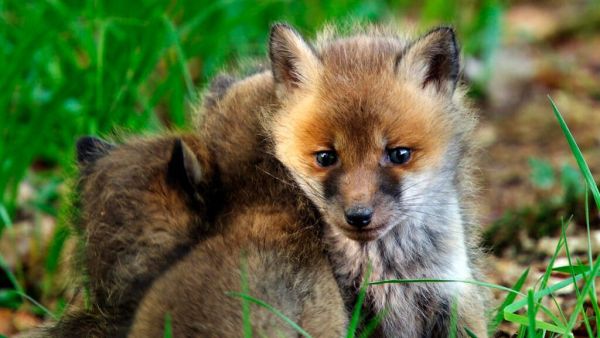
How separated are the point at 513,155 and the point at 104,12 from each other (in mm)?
3376

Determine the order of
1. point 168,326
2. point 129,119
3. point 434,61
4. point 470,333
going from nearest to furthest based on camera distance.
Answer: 1. point 168,326
2. point 470,333
3. point 434,61
4. point 129,119

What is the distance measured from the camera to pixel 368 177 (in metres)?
4.07

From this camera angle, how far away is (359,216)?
156 inches

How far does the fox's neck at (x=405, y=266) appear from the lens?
168 inches

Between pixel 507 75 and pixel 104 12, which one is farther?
pixel 507 75

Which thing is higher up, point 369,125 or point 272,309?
point 369,125

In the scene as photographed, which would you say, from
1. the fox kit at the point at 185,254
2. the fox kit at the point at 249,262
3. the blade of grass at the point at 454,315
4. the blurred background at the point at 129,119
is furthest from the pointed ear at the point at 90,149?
the blade of grass at the point at 454,315

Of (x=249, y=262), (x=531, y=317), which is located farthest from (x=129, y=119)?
(x=531, y=317)

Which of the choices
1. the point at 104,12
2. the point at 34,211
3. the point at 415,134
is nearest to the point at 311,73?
the point at 415,134

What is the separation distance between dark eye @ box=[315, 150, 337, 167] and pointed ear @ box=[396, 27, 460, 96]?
470mm

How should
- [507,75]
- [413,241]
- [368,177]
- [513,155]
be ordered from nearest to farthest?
[368,177] < [413,241] < [513,155] < [507,75]

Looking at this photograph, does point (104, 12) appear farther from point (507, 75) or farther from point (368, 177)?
point (507, 75)

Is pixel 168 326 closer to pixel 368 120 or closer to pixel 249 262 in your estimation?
pixel 249 262

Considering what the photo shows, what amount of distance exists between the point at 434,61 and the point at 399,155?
0.53 metres
